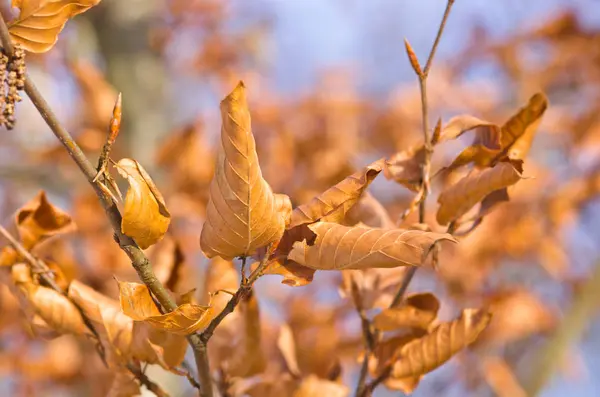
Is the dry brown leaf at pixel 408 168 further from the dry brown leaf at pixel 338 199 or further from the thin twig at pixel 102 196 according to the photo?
the thin twig at pixel 102 196

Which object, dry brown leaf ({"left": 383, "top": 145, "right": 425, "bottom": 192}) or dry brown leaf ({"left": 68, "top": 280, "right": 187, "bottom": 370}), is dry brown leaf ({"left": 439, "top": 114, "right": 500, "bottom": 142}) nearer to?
dry brown leaf ({"left": 383, "top": 145, "right": 425, "bottom": 192})

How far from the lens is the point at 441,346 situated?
525 mm

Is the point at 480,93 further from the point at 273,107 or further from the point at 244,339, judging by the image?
the point at 244,339

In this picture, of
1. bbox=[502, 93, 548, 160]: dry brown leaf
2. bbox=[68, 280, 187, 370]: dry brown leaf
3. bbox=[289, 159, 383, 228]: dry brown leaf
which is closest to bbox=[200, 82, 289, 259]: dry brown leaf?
Result: bbox=[289, 159, 383, 228]: dry brown leaf

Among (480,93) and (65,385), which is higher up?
(480,93)

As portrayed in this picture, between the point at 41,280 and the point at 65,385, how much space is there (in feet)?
3.77

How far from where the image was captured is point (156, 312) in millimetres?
410

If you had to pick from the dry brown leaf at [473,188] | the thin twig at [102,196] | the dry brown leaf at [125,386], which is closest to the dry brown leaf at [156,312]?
the thin twig at [102,196]

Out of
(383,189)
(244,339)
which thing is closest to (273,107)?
(383,189)

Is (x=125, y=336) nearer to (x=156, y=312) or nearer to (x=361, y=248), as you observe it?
(x=156, y=312)

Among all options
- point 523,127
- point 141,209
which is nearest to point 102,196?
point 141,209

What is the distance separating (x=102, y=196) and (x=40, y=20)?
0.14 m

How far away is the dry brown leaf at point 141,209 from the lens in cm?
37

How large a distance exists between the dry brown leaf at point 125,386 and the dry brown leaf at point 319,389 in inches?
6.3
